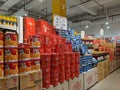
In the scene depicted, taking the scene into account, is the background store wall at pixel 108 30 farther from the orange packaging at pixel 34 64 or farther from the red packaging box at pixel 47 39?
the orange packaging at pixel 34 64

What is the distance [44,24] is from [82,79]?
2.19 meters

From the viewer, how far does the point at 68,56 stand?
394 centimetres

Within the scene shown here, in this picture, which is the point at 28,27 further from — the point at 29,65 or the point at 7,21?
the point at 29,65

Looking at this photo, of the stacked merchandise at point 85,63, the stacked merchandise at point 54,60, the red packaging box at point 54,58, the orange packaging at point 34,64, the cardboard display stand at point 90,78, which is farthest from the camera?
the cardboard display stand at point 90,78

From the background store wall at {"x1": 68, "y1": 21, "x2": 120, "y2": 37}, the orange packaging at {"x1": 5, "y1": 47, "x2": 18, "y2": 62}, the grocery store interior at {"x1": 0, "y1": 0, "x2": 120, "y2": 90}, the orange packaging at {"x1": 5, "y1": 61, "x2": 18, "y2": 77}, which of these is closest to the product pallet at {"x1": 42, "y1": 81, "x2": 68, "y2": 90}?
the grocery store interior at {"x1": 0, "y1": 0, "x2": 120, "y2": 90}

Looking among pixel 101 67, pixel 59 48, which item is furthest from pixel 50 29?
pixel 101 67

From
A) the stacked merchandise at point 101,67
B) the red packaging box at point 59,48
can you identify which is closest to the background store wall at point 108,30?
the stacked merchandise at point 101,67

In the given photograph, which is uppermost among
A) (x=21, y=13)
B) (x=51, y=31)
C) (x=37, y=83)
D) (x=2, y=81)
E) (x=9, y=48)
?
(x=21, y=13)

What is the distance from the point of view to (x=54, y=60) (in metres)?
3.31

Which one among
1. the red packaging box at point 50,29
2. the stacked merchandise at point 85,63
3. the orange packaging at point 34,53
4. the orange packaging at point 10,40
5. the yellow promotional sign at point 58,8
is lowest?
the stacked merchandise at point 85,63

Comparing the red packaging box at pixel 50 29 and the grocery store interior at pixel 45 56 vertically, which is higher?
the red packaging box at pixel 50 29

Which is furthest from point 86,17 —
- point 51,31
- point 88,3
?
point 51,31

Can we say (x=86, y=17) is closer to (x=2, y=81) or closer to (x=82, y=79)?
(x=82, y=79)

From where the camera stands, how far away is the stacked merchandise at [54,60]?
10.1 ft
